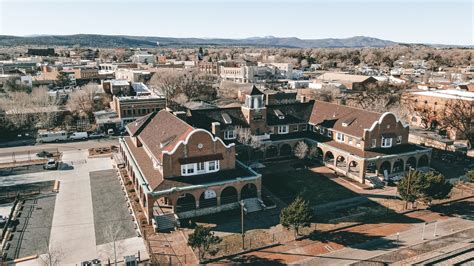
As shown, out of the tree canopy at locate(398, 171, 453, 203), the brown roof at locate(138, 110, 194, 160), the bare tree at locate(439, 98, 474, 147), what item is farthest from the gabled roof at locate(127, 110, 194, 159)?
the bare tree at locate(439, 98, 474, 147)

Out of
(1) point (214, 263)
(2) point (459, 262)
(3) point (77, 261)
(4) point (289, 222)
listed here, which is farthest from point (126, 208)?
(2) point (459, 262)

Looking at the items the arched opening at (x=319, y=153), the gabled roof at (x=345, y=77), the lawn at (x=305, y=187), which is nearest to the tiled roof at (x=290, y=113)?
the arched opening at (x=319, y=153)

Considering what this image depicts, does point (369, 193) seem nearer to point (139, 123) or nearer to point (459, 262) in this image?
point (459, 262)

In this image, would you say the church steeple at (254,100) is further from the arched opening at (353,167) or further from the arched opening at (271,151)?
the arched opening at (353,167)

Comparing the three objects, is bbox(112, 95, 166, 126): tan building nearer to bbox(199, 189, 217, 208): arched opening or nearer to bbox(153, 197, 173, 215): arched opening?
bbox(153, 197, 173, 215): arched opening

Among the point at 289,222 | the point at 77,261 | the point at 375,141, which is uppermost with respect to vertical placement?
the point at 375,141

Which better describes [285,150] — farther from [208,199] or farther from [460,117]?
[460,117]
